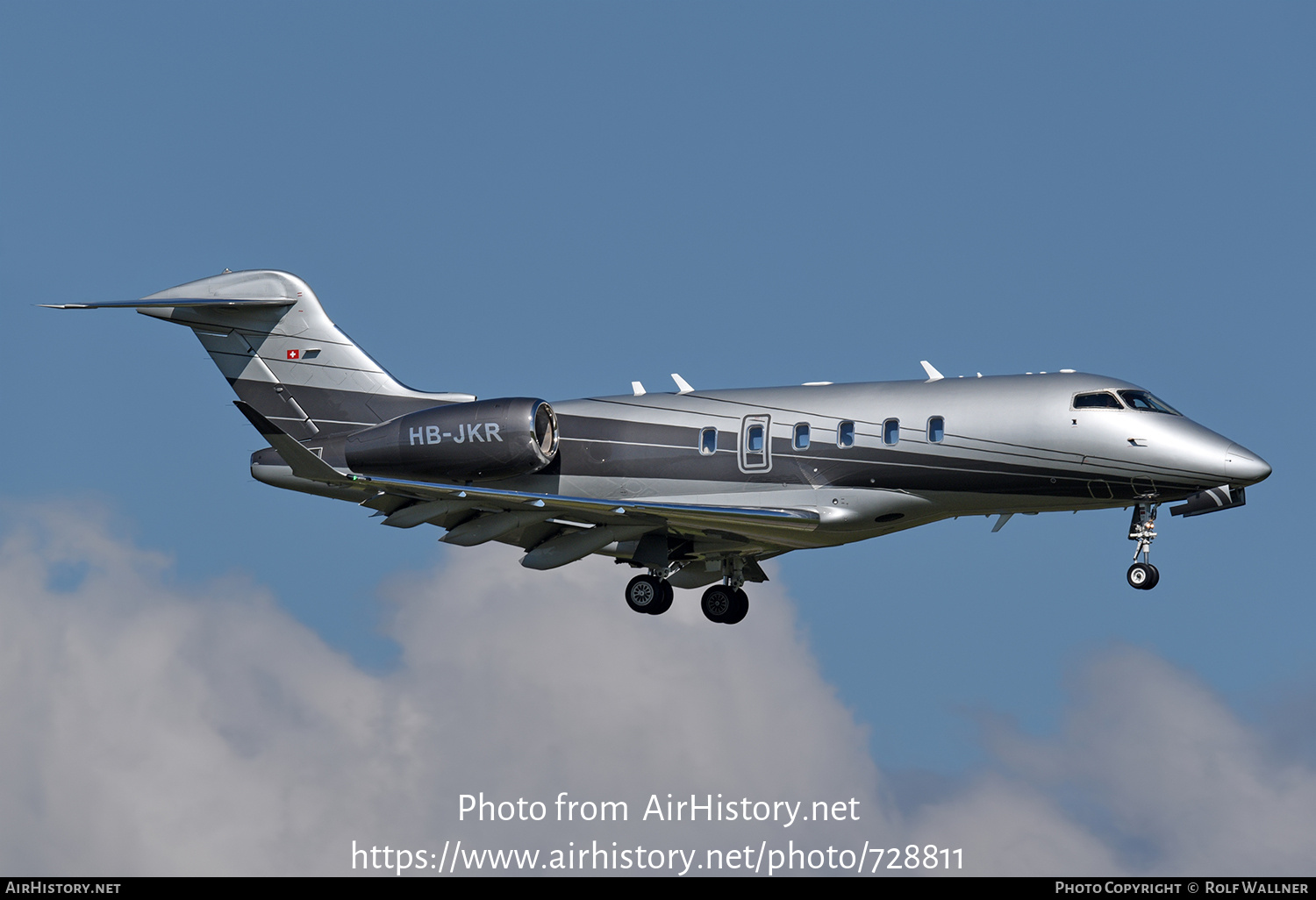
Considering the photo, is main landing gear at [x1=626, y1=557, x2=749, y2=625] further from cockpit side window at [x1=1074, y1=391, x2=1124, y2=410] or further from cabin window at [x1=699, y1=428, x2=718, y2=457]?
cockpit side window at [x1=1074, y1=391, x2=1124, y2=410]

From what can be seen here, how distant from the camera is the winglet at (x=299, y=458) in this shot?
2470 centimetres

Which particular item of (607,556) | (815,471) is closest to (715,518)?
(815,471)

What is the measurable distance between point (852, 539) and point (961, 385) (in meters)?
3.24

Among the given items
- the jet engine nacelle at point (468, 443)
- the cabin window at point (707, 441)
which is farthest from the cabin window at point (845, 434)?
the jet engine nacelle at point (468, 443)

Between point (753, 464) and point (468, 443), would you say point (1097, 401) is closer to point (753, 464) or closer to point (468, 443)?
point (753, 464)

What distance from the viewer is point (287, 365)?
31844mm

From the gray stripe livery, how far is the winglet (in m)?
0.05

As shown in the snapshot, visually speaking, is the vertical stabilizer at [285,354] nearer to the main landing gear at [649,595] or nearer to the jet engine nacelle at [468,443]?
the jet engine nacelle at [468,443]

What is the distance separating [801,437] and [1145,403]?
543 cm

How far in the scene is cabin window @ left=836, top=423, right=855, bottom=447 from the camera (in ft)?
87.9

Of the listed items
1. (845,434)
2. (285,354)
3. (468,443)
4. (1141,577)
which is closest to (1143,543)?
(1141,577)

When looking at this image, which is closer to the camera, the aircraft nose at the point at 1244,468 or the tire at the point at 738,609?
the aircraft nose at the point at 1244,468

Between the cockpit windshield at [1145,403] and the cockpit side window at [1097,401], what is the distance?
190 mm
